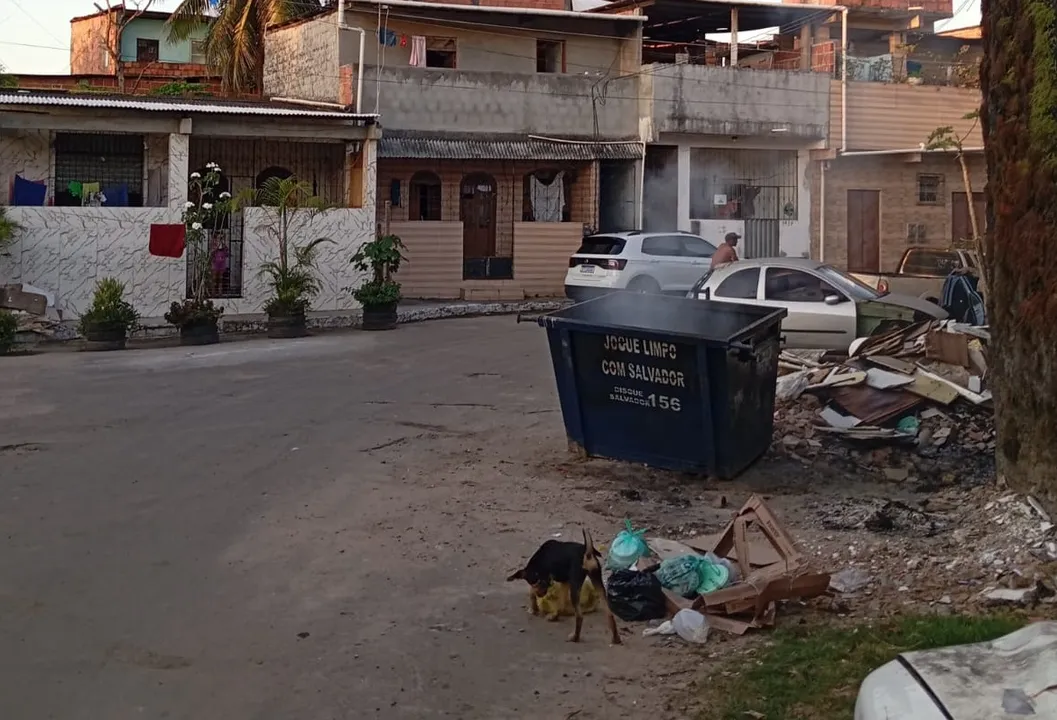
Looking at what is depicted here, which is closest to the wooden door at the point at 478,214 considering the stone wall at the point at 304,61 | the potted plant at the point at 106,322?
the stone wall at the point at 304,61

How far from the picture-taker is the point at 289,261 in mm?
21688

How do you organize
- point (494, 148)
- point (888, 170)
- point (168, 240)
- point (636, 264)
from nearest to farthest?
1. point (168, 240)
2. point (636, 264)
3. point (494, 148)
4. point (888, 170)

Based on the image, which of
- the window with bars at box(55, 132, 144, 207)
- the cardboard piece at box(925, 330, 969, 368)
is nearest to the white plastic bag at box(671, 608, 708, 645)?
the cardboard piece at box(925, 330, 969, 368)

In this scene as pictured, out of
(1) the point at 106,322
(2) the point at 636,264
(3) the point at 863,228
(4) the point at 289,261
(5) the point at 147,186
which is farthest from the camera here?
(3) the point at 863,228

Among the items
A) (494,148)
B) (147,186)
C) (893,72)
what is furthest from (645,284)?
(893,72)

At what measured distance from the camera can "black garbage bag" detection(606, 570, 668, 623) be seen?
6059 millimetres

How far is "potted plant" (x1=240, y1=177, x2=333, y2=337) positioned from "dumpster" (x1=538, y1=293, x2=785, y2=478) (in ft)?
34.4

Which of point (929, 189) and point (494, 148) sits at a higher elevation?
point (494, 148)

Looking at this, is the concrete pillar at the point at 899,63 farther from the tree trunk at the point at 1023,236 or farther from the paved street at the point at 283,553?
the tree trunk at the point at 1023,236

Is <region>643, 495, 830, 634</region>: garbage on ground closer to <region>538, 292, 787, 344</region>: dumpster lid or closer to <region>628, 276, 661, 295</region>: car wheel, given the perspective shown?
<region>538, 292, 787, 344</region>: dumpster lid

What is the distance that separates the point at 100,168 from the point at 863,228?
1919 centimetres

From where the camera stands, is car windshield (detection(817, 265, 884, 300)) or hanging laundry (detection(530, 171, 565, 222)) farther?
hanging laundry (detection(530, 171, 565, 222))

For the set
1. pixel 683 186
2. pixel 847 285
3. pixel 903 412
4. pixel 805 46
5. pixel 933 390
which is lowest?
pixel 903 412

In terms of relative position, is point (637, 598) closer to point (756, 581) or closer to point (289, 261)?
point (756, 581)
